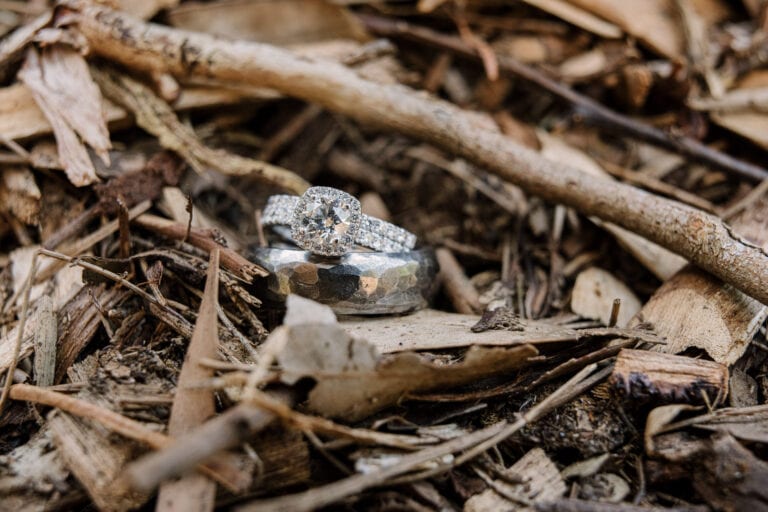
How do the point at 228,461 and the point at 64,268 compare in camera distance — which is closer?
the point at 228,461

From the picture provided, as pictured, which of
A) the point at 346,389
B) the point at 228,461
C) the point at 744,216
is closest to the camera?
the point at 228,461

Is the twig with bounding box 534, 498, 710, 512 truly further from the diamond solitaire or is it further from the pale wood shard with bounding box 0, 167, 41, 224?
the pale wood shard with bounding box 0, 167, 41, 224

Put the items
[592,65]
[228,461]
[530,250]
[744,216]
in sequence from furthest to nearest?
[592,65] → [530,250] → [744,216] → [228,461]

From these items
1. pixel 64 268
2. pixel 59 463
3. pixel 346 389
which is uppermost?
pixel 346 389

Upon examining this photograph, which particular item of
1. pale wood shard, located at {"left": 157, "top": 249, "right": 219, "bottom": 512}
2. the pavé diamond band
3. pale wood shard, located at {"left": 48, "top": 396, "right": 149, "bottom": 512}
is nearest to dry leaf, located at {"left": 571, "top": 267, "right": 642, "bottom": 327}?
the pavé diamond band

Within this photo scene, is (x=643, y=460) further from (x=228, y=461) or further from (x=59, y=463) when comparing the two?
(x=59, y=463)

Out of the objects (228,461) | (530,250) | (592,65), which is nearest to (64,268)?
(228,461)

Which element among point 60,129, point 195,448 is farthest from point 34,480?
point 60,129

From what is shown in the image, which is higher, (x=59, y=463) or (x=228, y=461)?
(x=228, y=461)
